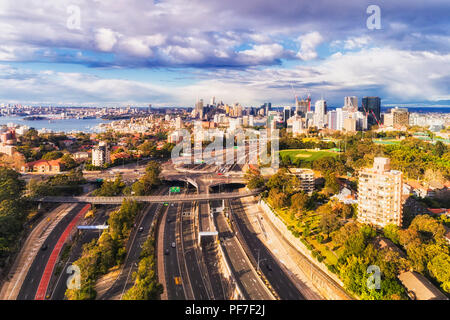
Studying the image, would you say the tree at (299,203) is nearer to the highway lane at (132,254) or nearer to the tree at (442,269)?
the tree at (442,269)

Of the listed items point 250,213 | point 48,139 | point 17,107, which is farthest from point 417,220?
point 17,107

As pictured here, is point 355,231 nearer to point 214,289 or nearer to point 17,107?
point 214,289

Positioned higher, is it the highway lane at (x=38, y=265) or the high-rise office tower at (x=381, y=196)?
the high-rise office tower at (x=381, y=196)

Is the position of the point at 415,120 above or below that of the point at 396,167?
above

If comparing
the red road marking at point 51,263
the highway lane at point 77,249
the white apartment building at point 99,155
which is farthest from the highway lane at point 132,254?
the white apartment building at point 99,155

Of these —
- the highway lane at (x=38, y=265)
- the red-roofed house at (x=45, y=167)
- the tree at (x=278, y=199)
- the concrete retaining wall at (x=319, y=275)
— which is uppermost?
the red-roofed house at (x=45, y=167)

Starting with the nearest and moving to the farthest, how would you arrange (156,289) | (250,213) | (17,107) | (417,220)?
1. (156,289)
2. (417,220)
3. (250,213)
4. (17,107)
